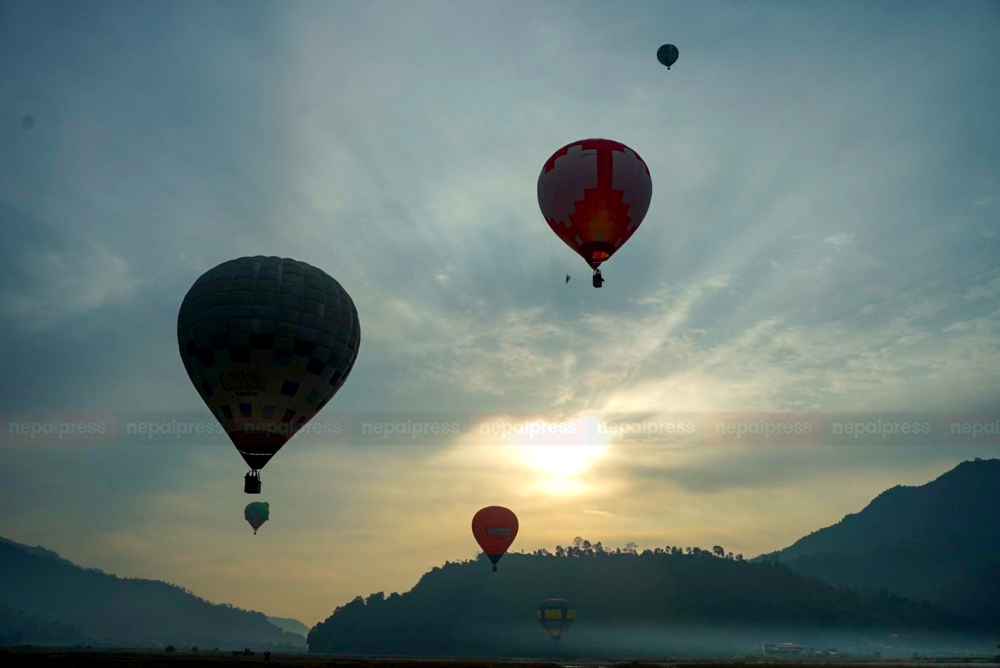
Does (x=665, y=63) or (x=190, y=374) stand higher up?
(x=665, y=63)

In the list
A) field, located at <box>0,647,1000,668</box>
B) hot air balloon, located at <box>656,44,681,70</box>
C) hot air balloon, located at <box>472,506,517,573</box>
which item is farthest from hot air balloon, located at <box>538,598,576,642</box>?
hot air balloon, located at <box>656,44,681,70</box>

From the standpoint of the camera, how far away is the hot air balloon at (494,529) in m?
100

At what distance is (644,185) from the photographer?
5306 cm

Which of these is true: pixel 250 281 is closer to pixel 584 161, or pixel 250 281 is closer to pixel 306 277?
pixel 306 277

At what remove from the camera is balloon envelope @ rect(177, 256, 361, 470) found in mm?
49031

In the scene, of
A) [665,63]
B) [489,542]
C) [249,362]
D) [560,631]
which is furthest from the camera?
[560,631]

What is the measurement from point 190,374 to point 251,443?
6.85m

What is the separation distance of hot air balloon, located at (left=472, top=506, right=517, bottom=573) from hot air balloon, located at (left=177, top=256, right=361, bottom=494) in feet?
175

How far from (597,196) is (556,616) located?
119548 millimetres

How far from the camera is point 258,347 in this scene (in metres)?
49.0

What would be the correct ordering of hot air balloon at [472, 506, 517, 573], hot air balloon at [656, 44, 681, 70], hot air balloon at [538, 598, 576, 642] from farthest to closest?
hot air balloon at [538, 598, 576, 642] → hot air balloon at [472, 506, 517, 573] → hot air balloon at [656, 44, 681, 70]

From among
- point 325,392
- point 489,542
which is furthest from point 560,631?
point 325,392

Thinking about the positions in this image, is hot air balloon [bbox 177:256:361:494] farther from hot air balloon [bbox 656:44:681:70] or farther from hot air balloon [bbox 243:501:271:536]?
hot air balloon [bbox 243:501:271:536]

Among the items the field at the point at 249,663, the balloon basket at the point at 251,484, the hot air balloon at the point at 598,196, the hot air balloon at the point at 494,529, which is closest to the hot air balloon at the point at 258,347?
the balloon basket at the point at 251,484
